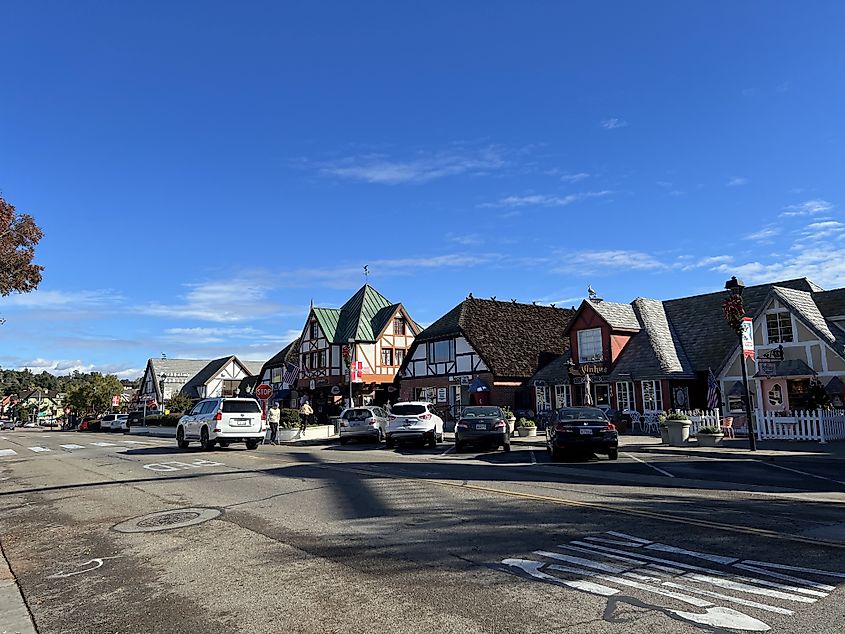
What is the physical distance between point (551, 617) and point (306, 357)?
50.9 metres

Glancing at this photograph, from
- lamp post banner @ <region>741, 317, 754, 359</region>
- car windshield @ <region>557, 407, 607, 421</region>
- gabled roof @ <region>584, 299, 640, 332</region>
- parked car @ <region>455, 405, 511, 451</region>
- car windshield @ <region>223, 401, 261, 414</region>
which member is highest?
gabled roof @ <region>584, 299, 640, 332</region>

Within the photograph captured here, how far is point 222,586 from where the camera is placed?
6.40m

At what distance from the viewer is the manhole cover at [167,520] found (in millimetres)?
9570

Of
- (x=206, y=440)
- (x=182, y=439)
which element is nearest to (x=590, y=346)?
(x=206, y=440)

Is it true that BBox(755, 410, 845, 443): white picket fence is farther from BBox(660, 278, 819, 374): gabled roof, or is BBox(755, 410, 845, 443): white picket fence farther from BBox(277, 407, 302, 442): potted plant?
BBox(277, 407, 302, 442): potted plant

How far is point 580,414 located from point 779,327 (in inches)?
603

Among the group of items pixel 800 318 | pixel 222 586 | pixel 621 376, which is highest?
pixel 800 318

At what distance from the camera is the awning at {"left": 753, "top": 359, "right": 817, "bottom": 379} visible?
2769cm

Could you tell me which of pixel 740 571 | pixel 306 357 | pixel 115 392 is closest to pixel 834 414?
pixel 740 571

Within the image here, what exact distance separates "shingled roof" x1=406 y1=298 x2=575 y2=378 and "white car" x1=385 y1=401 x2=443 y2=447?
16346mm

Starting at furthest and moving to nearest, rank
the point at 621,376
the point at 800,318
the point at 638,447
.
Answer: the point at 621,376 < the point at 800,318 < the point at 638,447

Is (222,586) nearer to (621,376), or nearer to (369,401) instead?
(621,376)

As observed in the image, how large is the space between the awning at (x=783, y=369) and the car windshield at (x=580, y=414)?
43.8 ft

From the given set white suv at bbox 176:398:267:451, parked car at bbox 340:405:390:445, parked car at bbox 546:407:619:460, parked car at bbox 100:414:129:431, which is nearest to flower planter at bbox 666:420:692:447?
parked car at bbox 546:407:619:460
